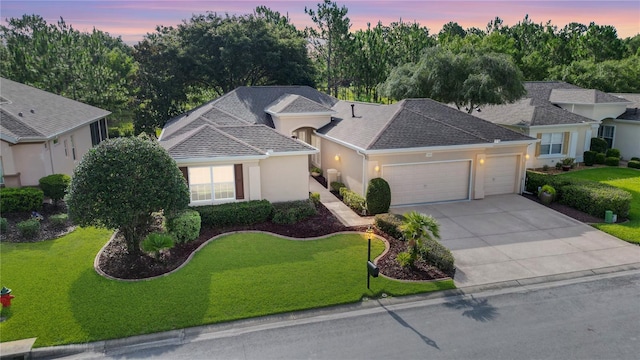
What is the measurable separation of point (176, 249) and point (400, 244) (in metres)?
7.42

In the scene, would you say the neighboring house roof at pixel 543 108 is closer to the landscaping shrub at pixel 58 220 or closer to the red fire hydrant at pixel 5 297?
the landscaping shrub at pixel 58 220

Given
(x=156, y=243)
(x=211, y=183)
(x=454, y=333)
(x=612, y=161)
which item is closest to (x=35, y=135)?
(x=211, y=183)

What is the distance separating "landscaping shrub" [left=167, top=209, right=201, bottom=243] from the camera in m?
13.8

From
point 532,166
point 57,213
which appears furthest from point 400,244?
point 532,166

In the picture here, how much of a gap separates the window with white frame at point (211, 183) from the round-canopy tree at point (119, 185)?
3.77m

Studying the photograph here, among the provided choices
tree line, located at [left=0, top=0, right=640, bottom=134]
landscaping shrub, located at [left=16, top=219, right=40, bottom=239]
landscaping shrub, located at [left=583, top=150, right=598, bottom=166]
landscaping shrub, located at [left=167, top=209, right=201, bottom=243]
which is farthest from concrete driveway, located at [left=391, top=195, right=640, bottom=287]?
landscaping shrub, located at [left=16, top=219, right=40, bottom=239]

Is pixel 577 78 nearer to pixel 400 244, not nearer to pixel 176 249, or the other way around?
pixel 400 244

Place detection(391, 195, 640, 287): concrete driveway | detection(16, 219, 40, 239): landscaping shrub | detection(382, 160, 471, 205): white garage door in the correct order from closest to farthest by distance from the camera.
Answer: detection(391, 195, 640, 287): concrete driveway < detection(16, 219, 40, 239): landscaping shrub < detection(382, 160, 471, 205): white garage door

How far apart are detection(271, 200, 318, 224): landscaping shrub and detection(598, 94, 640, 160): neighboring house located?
930 inches

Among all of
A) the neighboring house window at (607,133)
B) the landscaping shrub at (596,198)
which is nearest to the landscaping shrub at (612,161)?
the neighboring house window at (607,133)

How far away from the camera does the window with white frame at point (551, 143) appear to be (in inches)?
1009

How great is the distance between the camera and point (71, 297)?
1064 centimetres

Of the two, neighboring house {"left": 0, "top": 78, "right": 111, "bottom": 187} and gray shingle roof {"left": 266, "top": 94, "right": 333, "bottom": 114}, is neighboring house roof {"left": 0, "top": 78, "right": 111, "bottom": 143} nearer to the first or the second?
neighboring house {"left": 0, "top": 78, "right": 111, "bottom": 187}

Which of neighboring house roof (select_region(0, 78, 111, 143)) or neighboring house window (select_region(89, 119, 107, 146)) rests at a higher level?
neighboring house roof (select_region(0, 78, 111, 143))
